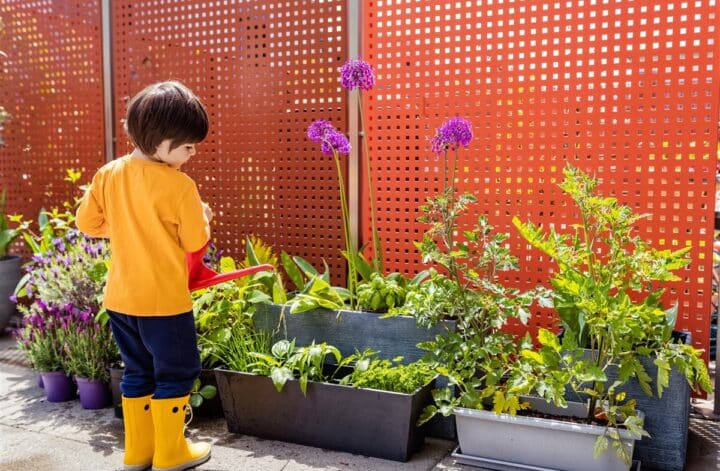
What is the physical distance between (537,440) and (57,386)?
8.49 ft

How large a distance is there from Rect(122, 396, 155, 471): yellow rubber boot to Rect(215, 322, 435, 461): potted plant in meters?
0.44

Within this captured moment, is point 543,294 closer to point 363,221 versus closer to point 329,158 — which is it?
point 363,221

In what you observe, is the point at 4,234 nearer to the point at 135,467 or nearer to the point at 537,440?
the point at 135,467

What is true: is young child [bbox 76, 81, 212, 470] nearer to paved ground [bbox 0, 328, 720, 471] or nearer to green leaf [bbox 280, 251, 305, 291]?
paved ground [bbox 0, 328, 720, 471]

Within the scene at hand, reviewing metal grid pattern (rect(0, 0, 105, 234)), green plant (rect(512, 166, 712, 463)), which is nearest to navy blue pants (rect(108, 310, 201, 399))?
green plant (rect(512, 166, 712, 463))

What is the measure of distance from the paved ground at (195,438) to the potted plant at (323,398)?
6 cm

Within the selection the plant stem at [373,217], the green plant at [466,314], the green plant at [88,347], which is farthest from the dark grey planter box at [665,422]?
the green plant at [88,347]

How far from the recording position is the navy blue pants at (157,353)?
108 inches

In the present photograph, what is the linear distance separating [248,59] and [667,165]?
255cm

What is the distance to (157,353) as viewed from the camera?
9.04ft

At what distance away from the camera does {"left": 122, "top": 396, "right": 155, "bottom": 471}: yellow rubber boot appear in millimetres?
2896

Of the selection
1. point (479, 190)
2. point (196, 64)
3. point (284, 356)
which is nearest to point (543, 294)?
point (479, 190)

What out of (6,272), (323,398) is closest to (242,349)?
(323,398)

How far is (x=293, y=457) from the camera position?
3.03 metres
